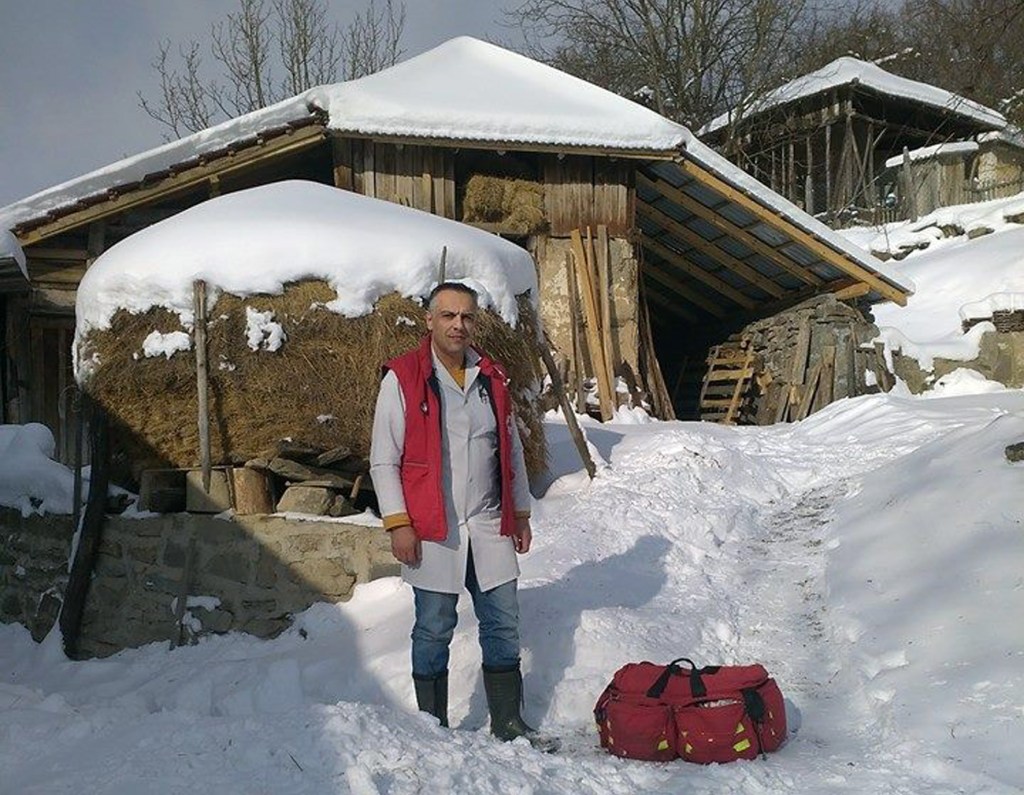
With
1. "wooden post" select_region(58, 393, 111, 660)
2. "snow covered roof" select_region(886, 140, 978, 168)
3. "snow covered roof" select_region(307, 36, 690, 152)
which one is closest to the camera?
"wooden post" select_region(58, 393, 111, 660)

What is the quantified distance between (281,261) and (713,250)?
26.9 feet

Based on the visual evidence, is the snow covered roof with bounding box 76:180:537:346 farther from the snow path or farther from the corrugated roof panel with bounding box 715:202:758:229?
the corrugated roof panel with bounding box 715:202:758:229

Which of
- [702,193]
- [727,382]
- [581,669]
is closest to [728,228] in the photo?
[702,193]

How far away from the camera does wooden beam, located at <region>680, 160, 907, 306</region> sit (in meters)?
10.6

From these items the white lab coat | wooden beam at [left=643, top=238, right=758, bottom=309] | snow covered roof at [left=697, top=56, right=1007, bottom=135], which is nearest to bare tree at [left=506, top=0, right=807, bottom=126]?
snow covered roof at [left=697, top=56, right=1007, bottom=135]

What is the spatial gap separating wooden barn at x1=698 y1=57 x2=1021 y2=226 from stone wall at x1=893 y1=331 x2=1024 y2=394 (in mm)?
9500

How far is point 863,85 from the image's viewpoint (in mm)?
21594

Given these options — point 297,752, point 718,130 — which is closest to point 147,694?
point 297,752

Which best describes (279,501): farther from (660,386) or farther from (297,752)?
(660,386)

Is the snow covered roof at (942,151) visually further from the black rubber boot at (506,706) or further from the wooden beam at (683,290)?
the black rubber boot at (506,706)

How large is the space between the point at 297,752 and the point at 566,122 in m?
8.39

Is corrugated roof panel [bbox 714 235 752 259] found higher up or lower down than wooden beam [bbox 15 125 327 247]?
lower down

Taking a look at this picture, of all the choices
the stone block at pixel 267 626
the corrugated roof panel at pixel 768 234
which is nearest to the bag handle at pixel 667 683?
the stone block at pixel 267 626

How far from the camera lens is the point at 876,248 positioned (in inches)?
768
